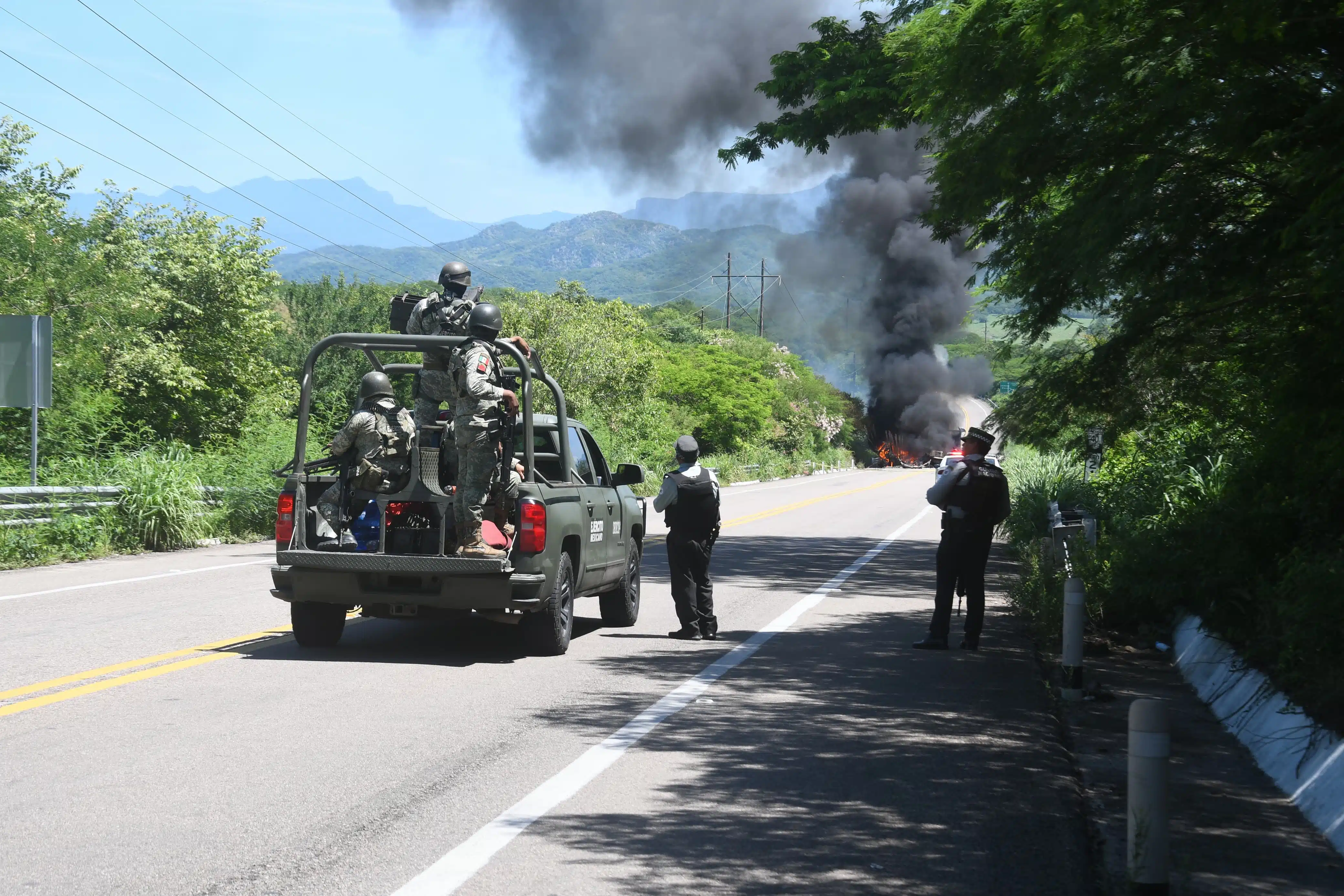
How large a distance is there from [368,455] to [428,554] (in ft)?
2.77

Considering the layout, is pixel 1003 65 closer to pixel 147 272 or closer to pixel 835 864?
pixel 835 864

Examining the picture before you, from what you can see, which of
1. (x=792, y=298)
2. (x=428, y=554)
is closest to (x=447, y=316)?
(x=428, y=554)

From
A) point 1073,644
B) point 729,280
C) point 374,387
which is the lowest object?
point 1073,644

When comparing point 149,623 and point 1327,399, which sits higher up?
point 1327,399

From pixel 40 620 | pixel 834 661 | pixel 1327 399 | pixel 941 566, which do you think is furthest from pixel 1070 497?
pixel 40 620

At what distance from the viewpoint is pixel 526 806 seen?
5629mm

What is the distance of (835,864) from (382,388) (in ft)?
19.6

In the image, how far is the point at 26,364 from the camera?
17.6 meters

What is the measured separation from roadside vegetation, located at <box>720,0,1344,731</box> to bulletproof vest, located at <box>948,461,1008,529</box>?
1.17m

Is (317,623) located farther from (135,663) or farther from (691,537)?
(691,537)

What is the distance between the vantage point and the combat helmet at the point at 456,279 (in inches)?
398

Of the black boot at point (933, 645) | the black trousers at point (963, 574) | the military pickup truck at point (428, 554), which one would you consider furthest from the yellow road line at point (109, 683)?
the black trousers at point (963, 574)

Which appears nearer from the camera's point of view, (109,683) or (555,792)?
(555,792)

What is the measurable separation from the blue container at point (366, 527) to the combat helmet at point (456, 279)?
1717mm
